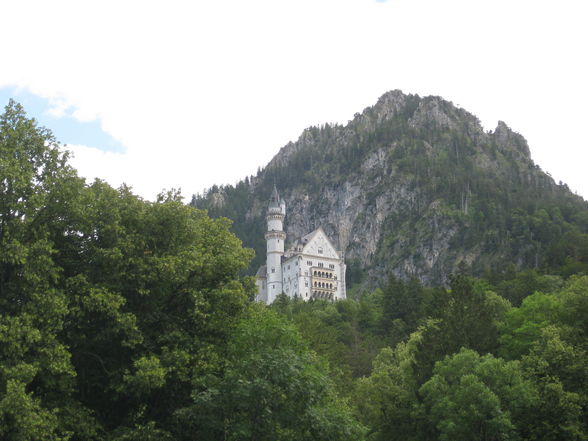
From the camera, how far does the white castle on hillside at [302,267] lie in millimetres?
139375

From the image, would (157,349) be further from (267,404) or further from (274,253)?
(274,253)

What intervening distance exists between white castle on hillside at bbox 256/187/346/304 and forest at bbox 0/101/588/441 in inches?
3932

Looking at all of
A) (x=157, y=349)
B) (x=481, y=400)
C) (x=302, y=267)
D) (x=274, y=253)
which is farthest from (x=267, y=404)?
(x=274, y=253)

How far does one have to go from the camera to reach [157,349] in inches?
1113

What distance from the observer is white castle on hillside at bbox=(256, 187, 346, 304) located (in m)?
139

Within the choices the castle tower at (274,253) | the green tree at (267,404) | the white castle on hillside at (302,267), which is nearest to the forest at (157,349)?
the green tree at (267,404)

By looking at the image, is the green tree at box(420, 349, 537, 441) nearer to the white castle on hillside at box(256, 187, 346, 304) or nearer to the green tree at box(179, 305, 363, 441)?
the green tree at box(179, 305, 363, 441)

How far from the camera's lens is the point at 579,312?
41.6 metres

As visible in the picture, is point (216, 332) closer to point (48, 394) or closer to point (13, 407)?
point (48, 394)

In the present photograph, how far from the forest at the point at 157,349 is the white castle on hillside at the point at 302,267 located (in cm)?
9986

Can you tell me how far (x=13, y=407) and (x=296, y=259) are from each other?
119 metres

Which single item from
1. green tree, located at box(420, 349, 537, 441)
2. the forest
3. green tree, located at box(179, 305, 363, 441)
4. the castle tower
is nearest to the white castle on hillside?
the castle tower

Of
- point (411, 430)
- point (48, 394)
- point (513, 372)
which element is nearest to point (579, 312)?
point (513, 372)

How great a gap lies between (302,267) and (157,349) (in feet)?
366
